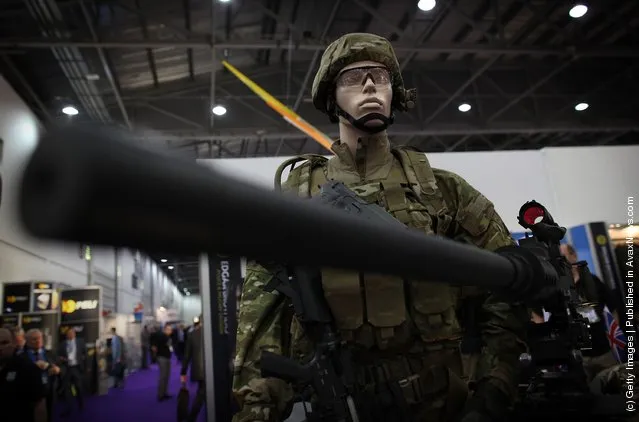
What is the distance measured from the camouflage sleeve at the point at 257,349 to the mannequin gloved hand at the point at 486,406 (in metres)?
0.44

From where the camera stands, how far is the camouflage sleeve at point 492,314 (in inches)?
46.1

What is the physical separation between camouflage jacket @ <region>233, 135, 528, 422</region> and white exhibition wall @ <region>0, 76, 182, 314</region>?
358 mm

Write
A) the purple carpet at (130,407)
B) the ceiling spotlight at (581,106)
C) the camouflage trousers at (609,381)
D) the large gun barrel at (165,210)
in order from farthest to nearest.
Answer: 1. the ceiling spotlight at (581,106)
2. the purple carpet at (130,407)
3. the camouflage trousers at (609,381)
4. the large gun barrel at (165,210)

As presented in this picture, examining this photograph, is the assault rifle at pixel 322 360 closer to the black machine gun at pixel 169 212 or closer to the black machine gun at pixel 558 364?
the black machine gun at pixel 558 364

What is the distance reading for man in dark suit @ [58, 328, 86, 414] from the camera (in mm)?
6258

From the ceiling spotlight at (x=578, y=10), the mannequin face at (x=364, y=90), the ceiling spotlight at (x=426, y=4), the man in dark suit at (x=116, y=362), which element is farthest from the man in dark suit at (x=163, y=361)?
the ceiling spotlight at (x=578, y=10)

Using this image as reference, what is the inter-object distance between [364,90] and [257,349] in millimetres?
782

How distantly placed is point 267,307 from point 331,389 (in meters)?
0.32

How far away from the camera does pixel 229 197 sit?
0.96 ft

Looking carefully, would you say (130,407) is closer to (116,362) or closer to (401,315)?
(116,362)

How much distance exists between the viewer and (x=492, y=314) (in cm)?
131

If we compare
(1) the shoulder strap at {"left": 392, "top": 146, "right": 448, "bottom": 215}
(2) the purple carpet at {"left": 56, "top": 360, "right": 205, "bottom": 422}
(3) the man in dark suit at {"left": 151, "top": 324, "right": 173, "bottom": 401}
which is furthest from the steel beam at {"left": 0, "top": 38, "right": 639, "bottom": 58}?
(1) the shoulder strap at {"left": 392, "top": 146, "right": 448, "bottom": 215}

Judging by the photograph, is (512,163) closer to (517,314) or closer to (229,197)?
(517,314)

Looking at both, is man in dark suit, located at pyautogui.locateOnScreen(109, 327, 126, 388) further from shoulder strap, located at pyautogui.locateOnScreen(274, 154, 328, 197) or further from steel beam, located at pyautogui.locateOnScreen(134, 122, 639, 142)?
shoulder strap, located at pyautogui.locateOnScreen(274, 154, 328, 197)
